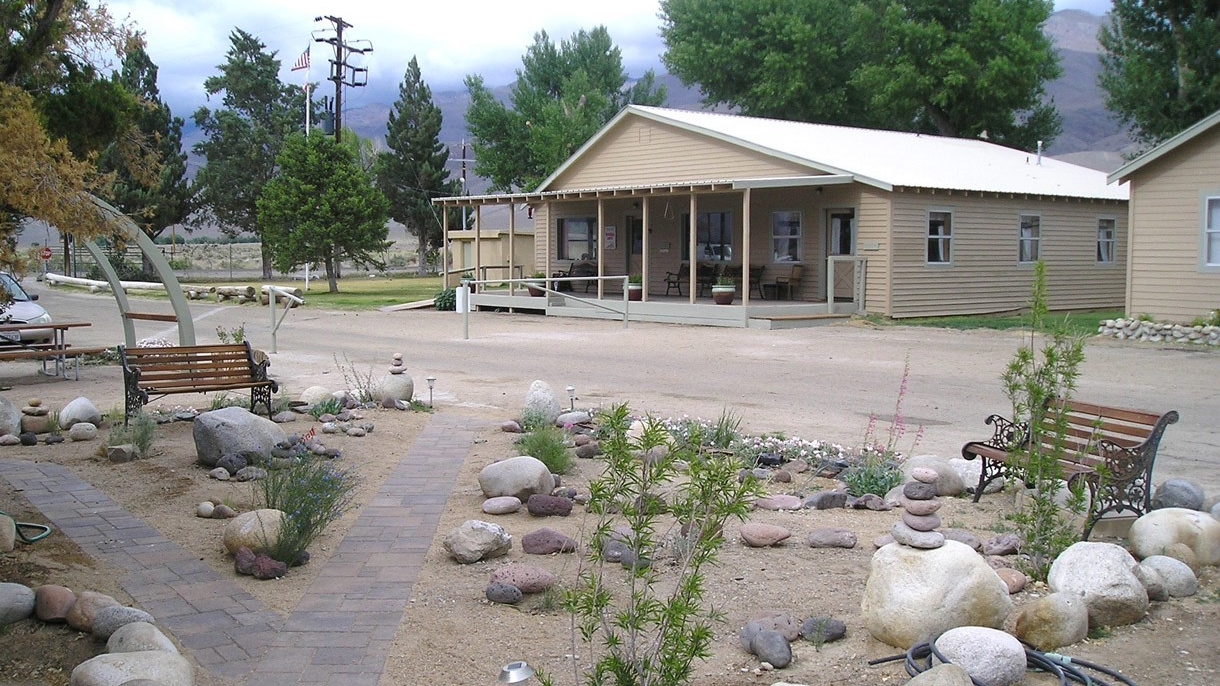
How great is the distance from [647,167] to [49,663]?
86.1 ft

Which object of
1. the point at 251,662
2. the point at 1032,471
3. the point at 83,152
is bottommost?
the point at 251,662

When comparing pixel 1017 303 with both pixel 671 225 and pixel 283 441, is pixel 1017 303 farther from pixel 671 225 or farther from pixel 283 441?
pixel 283 441

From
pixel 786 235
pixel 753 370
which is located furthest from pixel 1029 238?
pixel 753 370

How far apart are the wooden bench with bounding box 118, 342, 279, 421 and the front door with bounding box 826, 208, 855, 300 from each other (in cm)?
1699

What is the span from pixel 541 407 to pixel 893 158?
20.6 metres

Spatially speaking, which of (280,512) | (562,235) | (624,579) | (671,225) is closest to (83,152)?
(280,512)

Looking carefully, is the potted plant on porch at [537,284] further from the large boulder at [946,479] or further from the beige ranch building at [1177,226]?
the large boulder at [946,479]

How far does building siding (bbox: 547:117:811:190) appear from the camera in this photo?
27156 mm

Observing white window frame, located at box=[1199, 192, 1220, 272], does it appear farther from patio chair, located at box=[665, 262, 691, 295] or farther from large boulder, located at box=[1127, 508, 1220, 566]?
large boulder, located at box=[1127, 508, 1220, 566]

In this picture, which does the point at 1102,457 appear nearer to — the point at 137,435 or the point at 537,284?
the point at 137,435

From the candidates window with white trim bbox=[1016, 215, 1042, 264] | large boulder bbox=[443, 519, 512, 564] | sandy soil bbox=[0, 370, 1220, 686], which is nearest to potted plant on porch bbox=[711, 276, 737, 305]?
window with white trim bbox=[1016, 215, 1042, 264]

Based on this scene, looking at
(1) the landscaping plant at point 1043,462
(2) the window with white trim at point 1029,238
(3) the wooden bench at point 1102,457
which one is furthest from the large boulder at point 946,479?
(2) the window with white trim at point 1029,238

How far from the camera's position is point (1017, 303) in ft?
90.1

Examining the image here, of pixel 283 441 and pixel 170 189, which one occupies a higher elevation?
pixel 170 189
